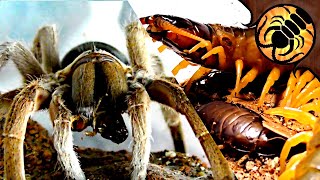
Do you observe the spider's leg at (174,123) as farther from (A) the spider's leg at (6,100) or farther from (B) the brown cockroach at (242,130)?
(A) the spider's leg at (6,100)

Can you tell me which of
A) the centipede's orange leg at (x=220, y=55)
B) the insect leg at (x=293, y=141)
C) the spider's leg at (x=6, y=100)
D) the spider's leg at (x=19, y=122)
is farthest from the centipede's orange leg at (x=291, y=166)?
the spider's leg at (x=6, y=100)

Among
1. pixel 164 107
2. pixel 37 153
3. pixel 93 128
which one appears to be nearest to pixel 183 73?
pixel 164 107

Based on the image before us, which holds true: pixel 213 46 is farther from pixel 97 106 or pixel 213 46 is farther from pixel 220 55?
pixel 97 106

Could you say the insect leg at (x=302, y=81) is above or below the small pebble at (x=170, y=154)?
above

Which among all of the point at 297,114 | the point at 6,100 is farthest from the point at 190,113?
the point at 6,100

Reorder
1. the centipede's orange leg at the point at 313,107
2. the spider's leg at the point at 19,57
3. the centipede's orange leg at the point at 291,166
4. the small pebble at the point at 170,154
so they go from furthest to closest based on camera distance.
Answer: the spider's leg at the point at 19,57
the small pebble at the point at 170,154
the centipede's orange leg at the point at 313,107
the centipede's orange leg at the point at 291,166

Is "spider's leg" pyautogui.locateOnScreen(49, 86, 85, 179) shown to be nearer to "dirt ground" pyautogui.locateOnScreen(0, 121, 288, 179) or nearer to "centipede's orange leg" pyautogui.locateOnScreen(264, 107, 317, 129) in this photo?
"dirt ground" pyautogui.locateOnScreen(0, 121, 288, 179)

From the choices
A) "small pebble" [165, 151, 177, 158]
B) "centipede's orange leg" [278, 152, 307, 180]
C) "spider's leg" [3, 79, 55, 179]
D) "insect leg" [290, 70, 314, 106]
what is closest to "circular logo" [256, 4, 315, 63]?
"insect leg" [290, 70, 314, 106]
